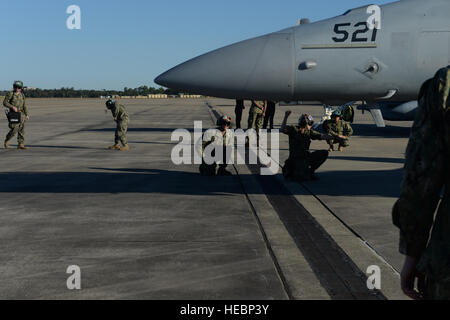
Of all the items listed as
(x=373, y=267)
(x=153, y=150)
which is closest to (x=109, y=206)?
(x=373, y=267)

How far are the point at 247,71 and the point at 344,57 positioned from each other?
1324mm

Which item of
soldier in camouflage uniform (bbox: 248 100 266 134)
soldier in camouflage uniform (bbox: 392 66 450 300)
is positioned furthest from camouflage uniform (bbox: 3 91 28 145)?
soldier in camouflage uniform (bbox: 392 66 450 300)

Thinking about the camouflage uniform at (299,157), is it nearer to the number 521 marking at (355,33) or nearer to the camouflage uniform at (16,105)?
the number 521 marking at (355,33)

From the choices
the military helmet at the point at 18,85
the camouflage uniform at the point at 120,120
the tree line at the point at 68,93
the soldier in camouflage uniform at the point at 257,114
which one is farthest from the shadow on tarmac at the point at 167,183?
the tree line at the point at 68,93

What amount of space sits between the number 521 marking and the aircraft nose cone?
64 centimetres

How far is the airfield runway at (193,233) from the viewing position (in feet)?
15.1

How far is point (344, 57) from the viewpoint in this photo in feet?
24.8

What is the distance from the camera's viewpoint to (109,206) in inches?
313

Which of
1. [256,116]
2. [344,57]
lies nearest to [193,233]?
[344,57]

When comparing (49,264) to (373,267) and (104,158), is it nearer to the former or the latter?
(373,267)

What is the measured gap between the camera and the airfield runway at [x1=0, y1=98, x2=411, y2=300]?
4.61 metres

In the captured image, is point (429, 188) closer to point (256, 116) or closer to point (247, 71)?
point (247, 71)

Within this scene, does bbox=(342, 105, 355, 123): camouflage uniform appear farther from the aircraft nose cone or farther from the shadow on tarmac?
the aircraft nose cone
